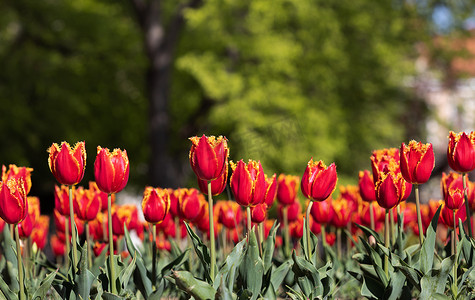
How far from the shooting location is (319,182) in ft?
8.82

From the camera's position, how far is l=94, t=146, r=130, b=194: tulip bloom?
257 centimetres

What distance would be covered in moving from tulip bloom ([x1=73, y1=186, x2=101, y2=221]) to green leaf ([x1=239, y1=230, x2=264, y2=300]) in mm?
1077

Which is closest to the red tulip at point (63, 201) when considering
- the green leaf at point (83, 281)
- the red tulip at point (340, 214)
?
the green leaf at point (83, 281)

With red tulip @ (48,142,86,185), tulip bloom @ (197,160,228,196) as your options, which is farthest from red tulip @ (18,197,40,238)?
tulip bloom @ (197,160,228,196)

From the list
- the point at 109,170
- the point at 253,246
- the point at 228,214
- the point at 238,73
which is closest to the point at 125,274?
the point at 109,170

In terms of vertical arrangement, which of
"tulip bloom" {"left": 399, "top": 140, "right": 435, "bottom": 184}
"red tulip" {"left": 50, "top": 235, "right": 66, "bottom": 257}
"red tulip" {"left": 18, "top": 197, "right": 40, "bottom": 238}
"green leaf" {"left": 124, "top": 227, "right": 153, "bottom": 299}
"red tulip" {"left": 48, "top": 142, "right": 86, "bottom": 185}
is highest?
"red tulip" {"left": 48, "top": 142, "right": 86, "bottom": 185}

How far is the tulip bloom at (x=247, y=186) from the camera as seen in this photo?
2627 millimetres

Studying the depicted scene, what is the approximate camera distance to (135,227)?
4.18m

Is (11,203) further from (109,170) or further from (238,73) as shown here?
(238,73)

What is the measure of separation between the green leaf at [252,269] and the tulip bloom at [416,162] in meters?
0.68

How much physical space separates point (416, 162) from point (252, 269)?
0.78 m

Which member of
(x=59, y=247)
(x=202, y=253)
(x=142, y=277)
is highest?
(x=202, y=253)

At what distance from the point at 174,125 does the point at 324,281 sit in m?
17.7

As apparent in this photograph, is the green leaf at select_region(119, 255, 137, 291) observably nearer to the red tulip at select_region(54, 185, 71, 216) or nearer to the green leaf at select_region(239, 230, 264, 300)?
the green leaf at select_region(239, 230, 264, 300)
